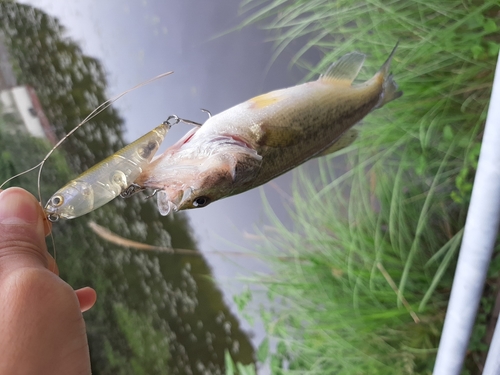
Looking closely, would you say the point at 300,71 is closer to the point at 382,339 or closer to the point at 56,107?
the point at 382,339

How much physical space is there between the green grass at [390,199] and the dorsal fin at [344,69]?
0.30 metres

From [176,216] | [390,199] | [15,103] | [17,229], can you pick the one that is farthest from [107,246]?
[17,229]

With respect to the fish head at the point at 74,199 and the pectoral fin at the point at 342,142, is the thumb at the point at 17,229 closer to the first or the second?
the fish head at the point at 74,199

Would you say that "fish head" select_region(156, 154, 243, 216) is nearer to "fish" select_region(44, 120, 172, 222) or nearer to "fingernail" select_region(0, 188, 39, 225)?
"fish" select_region(44, 120, 172, 222)

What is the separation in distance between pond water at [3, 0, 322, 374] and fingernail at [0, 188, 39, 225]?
82 centimetres

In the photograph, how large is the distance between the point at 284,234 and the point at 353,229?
193mm

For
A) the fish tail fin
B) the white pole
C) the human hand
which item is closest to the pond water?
the fish tail fin

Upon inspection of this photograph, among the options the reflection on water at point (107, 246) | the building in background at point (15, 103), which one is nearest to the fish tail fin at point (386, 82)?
the reflection on water at point (107, 246)

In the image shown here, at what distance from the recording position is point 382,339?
98 centimetres

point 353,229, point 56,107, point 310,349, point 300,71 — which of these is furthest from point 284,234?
point 56,107

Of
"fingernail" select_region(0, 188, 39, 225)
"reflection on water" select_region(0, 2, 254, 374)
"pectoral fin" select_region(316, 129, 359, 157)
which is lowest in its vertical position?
"reflection on water" select_region(0, 2, 254, 374)

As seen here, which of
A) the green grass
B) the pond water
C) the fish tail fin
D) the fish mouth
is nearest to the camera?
the fish mouth

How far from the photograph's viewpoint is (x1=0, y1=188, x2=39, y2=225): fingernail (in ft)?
1.46

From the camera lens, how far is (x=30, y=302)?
0.43 meters
